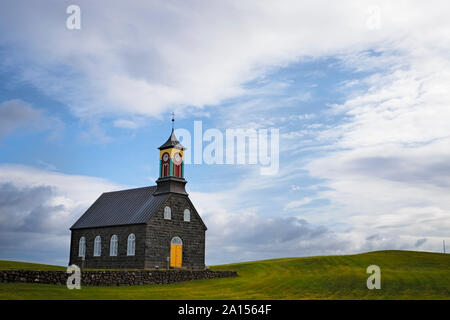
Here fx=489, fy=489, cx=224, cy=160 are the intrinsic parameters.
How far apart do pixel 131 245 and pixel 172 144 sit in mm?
12018

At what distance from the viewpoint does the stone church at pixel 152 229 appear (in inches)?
2002

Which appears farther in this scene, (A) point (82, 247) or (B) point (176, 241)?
(A) point (82, 247)

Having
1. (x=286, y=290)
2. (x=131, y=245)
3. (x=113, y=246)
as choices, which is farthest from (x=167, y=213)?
(x=286, y=290)

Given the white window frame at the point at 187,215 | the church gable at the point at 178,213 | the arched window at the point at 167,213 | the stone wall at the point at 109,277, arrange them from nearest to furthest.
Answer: the stone wall at the point at 109,277
the church gable at the point at 178,213
the arched window at the point at 167,213
the white window frame at the point at 187,215

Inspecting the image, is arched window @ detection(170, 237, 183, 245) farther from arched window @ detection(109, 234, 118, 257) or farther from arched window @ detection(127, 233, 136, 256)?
arched window @ detection(109, 234, 118, 257)

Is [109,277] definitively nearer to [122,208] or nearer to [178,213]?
[178,213]

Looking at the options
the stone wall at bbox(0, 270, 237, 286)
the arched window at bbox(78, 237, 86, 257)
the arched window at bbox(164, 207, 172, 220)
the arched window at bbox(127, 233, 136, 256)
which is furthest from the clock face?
the arched window at bbox(78, 237, 86, 257)

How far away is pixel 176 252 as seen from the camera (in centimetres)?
5275

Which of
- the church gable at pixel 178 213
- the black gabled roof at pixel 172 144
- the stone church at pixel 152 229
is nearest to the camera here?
the stone church at pixel 152 229

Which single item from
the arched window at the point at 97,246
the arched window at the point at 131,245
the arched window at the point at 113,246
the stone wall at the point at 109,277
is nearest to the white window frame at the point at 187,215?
the arched window at the point at 131,245

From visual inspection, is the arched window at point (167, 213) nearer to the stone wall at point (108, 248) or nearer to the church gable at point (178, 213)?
the church gable at point (178, 213)

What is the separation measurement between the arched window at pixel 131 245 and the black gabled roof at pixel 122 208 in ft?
5.14
